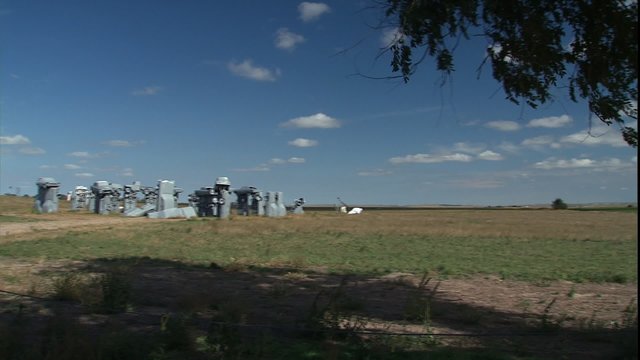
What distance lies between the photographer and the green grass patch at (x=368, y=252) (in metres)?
17.3

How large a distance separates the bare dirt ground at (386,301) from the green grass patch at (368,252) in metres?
1.67

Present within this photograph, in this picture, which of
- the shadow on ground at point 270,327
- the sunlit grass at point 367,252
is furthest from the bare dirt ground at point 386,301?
the sunlit grass at point 367,252

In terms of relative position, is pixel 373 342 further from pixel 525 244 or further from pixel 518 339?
pixel 525 244

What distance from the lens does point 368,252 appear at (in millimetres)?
22375

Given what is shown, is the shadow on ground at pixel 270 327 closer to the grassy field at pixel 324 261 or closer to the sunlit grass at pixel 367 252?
the grassy field at pixel 324 261

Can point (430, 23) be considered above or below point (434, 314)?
above

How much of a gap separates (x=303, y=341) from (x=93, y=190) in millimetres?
56382

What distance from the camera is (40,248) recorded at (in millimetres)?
20375

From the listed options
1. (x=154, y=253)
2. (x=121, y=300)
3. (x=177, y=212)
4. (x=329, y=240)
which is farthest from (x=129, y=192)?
(x=121, y=300)

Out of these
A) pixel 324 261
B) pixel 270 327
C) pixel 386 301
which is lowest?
pixel 386 301

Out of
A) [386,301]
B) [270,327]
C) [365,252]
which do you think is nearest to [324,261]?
[365,252]

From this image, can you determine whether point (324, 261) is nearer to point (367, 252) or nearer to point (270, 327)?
point (367, 252)

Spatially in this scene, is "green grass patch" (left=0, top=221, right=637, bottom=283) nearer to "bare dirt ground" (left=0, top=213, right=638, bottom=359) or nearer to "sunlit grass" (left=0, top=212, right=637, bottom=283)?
"sunlit grass" (left=0, top=212, right=637, bottom=283)

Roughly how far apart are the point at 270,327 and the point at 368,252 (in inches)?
574
